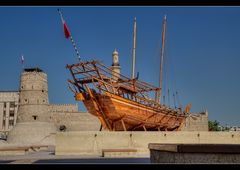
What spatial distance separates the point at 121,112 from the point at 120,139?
141 inches

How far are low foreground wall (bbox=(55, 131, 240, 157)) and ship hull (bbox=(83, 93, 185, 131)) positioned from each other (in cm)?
321

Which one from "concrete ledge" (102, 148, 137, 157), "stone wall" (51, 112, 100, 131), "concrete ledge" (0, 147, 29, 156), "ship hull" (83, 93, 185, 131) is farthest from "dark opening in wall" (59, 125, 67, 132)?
"concrete ledge" (102, 148, 137, 157)

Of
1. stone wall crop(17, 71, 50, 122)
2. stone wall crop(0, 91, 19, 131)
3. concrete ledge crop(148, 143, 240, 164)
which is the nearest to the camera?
concrete ledge crop(148, 143, 240, 164)

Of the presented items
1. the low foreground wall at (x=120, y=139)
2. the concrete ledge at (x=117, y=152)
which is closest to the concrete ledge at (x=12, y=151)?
the low foreground wall at (x=120, y=139)

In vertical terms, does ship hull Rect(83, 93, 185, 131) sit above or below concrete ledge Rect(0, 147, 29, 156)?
above

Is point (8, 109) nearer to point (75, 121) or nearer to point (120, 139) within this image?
point (75, 121)

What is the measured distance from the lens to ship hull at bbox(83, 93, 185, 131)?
21000mm

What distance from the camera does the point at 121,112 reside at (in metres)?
21.1

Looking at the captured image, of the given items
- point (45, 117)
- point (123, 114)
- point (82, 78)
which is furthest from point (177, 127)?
point (45, 117)

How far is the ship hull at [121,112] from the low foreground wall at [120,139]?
3.21 meters

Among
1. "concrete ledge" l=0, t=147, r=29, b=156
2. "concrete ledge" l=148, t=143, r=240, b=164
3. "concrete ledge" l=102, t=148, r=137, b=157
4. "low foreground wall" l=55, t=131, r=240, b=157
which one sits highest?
"concrete ledge" l=148, t=143, r=240, b=164

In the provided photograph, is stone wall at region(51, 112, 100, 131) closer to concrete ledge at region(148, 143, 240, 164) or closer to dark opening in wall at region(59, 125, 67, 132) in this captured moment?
dark opening in wall at region(59, 125, 67, 132)
